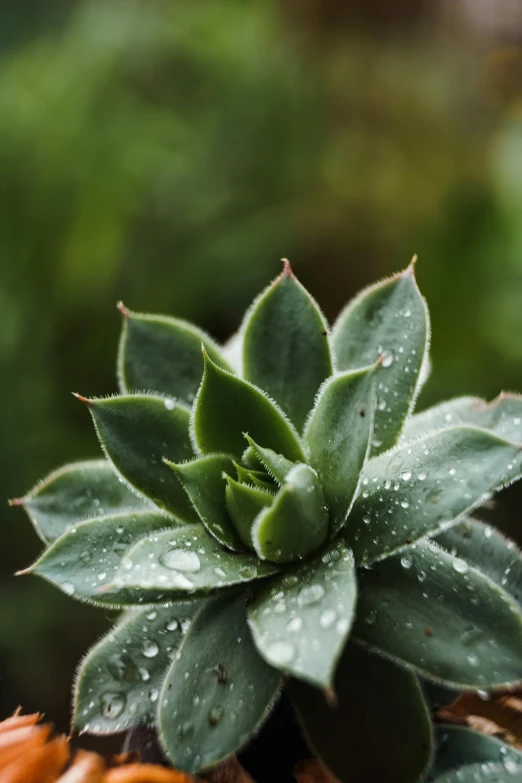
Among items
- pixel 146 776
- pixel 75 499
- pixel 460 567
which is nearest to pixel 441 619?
pixel 460 567

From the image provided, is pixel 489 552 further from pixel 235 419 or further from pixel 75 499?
pixel 75 499

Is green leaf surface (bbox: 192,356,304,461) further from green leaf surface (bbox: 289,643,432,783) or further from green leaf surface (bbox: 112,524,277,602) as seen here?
green leaf surface (bbox: 289,643,432,783)

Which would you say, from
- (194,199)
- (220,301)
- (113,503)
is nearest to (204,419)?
(113,503)

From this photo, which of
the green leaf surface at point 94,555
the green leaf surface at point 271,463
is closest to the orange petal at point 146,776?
the green leaf surface at point 94,555

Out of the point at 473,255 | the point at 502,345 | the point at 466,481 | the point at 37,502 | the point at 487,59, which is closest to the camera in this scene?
the point at 466,481

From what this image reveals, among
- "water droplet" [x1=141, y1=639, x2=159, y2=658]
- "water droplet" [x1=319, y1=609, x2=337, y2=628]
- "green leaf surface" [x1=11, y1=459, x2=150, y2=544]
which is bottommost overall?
"water droplet" [x1=141, y1=639, x2=159, y2=658]

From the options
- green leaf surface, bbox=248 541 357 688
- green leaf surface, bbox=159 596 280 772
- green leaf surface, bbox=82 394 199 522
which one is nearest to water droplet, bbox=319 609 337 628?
green leaf surface, bbox=248 541 357 688

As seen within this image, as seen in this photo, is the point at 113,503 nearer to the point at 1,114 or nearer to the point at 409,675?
the point at 409,675
